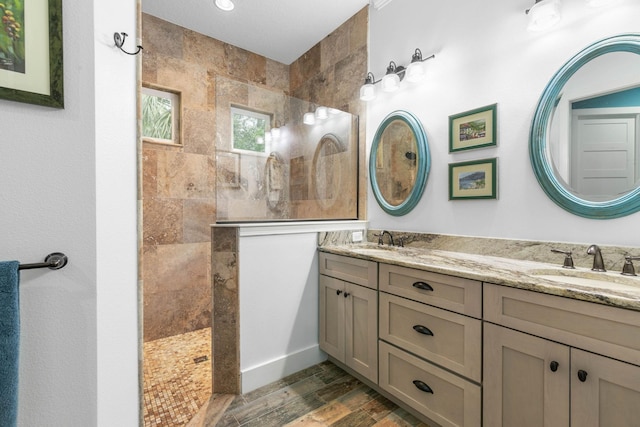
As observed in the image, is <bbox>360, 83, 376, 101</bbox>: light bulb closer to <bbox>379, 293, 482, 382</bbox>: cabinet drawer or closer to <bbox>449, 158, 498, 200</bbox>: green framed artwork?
<bbox>449, 158, 498, 200</bbox>: green framed artwork

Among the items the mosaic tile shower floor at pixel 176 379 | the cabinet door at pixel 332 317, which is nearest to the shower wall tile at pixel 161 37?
the cabinet door at pixel 332 317

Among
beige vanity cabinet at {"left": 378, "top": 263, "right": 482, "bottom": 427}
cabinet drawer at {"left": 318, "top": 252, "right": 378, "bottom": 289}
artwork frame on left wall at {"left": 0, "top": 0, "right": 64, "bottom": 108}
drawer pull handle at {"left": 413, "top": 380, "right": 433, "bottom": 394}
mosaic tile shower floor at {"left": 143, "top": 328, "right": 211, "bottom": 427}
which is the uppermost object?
artwork frame on left wall at {"left": 0, "top": 0, "right": 64, "bottom": 108}

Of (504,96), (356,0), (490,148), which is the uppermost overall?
(356,0)

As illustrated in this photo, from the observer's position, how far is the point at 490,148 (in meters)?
1.70

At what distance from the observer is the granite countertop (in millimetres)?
935

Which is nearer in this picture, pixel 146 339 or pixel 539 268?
pixel 539 268

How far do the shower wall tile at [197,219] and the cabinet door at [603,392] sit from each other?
2757 mm

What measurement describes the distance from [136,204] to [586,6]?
2.21 m

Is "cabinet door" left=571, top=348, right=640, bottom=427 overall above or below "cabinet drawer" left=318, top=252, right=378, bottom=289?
below

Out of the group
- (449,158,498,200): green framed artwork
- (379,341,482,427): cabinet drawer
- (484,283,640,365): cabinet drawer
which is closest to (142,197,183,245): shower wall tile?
(379,341,482,427): cabinet drawer

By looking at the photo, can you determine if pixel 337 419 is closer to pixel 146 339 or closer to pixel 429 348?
pixel 429 348

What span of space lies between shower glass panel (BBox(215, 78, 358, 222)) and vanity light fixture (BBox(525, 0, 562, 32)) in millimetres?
1407

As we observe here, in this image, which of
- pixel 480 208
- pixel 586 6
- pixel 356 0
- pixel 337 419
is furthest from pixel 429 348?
pixel 356 0

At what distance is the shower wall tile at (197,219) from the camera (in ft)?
8.78
